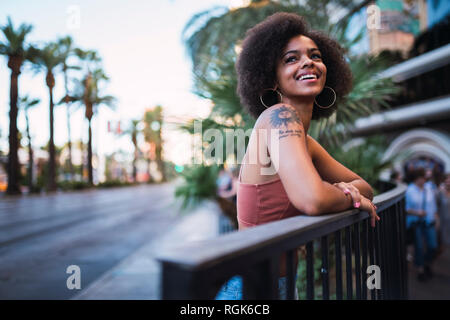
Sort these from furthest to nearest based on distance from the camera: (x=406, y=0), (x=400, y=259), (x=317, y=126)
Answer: (x=406, y=0), (x=317, y=126), (x=400, y=259)

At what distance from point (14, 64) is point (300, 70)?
63.5ft

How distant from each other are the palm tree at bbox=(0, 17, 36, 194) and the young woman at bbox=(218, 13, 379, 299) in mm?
15899

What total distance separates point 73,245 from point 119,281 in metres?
2.94

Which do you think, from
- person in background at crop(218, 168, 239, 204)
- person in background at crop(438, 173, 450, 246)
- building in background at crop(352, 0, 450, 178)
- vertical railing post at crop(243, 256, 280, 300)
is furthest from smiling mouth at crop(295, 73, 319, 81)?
building in background at crop(352, 0, 450, 178)

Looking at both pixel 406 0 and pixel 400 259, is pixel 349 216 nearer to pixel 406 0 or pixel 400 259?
pixel 400 259

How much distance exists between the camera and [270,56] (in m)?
1.57

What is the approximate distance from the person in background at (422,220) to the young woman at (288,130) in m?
3.36

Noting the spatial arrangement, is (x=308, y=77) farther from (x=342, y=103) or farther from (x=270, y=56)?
(x=342, y=103)

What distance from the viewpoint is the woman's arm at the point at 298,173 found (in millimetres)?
1021

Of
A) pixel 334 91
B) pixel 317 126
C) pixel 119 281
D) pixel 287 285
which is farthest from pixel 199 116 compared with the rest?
pixel 119 281

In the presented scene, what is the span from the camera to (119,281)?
4453 mm

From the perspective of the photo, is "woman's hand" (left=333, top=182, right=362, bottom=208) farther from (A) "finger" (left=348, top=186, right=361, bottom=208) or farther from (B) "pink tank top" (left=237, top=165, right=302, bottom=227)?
(B) "pink tank top" (left=237, top=165, right=302, bottom=227)

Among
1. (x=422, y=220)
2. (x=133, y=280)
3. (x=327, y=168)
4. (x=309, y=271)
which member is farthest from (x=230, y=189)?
(x=309, y=271)

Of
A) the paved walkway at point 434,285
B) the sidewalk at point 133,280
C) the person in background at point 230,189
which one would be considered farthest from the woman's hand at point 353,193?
the paved walkway at point 434,285
